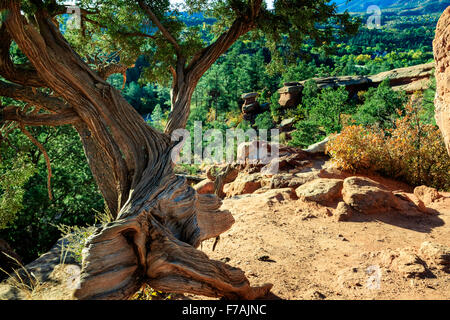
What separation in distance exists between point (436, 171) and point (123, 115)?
789 cm

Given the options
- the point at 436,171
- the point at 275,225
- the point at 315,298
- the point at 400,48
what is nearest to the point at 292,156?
the point at 436,171

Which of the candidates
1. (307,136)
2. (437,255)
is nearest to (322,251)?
(437,255)

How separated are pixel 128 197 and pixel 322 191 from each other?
4273 millimetres

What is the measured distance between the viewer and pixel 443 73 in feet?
7.61

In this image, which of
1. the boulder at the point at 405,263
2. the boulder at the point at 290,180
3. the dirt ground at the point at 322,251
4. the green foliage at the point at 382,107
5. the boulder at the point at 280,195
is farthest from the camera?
the green foliage at the point at 382,107

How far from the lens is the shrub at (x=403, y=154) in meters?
7.54

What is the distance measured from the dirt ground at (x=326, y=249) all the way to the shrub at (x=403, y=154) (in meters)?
1.85

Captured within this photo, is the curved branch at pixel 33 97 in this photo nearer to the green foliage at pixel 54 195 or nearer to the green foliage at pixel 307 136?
the green foliage at pixel 54 195

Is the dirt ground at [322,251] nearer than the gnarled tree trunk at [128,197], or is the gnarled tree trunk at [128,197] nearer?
the gnarled tree trunk at [128,197]

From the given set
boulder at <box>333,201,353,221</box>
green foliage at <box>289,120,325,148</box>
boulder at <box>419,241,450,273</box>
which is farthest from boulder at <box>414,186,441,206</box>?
green foliage at <box>289,120,325,148</box>

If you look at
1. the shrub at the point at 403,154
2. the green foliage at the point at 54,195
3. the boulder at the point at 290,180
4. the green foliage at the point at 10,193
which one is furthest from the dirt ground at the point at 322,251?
the green foliage at the point at 54,195

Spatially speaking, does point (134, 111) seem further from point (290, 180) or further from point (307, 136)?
point (307, 136)

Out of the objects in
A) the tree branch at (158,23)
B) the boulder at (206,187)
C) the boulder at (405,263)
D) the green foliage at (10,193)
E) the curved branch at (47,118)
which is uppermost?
the tree branch at (158,23)
